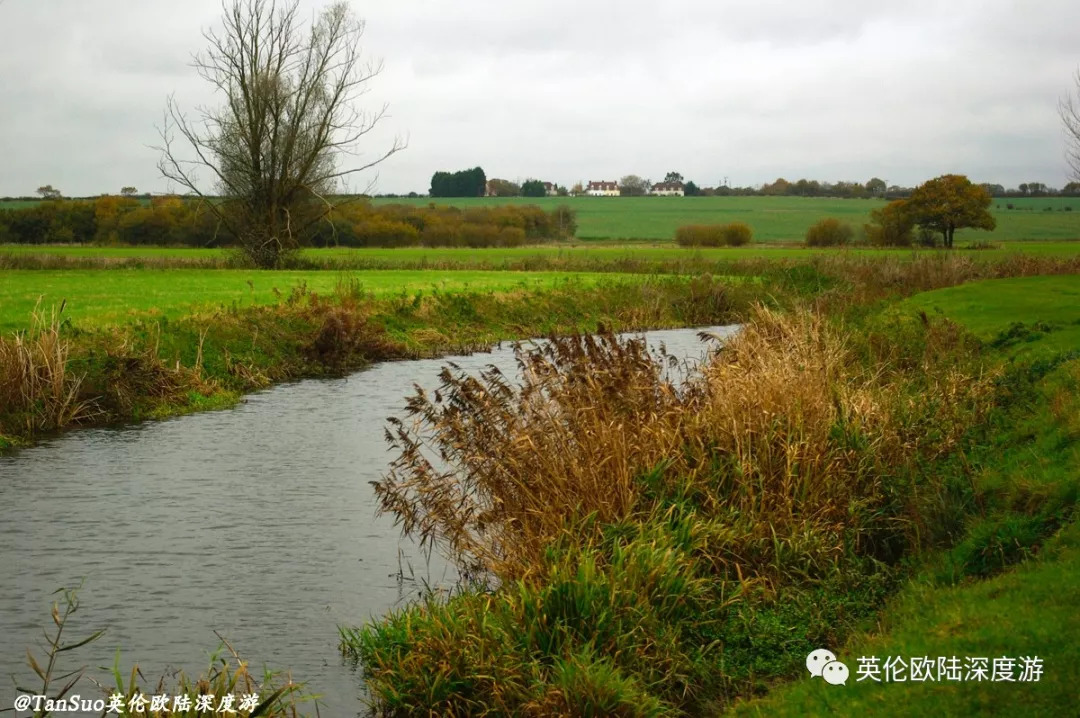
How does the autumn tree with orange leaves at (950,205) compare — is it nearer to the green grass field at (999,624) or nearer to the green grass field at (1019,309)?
the green grass field at (1019,309)

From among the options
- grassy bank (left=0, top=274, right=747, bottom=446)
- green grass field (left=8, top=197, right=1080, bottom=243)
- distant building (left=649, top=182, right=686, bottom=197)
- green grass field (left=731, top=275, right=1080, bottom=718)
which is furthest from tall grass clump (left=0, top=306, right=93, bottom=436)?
distant building (left=649, top=182, right=686, bottom=197)

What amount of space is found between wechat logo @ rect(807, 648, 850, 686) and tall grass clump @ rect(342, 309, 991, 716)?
0.56 metres

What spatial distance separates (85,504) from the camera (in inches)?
541

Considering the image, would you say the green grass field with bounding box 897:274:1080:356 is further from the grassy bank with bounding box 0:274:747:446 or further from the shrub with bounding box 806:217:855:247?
the shrub with bounding box 806:217:855:247

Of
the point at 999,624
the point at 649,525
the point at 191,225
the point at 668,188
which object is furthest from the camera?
the point at 668,188

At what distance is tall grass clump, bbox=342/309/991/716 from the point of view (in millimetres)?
7781

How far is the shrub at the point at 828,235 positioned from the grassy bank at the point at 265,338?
141 ft

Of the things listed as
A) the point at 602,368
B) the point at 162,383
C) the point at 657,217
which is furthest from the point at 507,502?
the point at 657,217

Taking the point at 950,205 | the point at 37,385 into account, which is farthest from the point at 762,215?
the point at 37,385

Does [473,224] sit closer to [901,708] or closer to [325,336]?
[325,336]

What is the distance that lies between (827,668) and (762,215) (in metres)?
123

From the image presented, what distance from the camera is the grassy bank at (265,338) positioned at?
18.7 m

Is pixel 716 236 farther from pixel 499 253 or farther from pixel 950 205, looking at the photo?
pixel 499 253

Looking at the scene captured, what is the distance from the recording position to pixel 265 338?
88.6 ft
